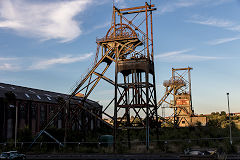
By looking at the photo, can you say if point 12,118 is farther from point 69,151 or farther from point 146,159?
point 146,159

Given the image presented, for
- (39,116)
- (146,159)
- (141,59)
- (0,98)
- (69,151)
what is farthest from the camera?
(39,116)

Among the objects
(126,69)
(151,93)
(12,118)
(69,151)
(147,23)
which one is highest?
(147,23)

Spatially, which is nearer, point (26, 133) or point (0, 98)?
point (26, 133)

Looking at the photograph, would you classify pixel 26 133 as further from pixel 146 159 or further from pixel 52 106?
pixel 52 106

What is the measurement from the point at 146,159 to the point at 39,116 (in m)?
37.1

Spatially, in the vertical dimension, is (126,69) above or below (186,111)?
above

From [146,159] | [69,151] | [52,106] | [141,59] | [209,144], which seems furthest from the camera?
[52,106]

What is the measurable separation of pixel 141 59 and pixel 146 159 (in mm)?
15377

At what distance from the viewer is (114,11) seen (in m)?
39.3

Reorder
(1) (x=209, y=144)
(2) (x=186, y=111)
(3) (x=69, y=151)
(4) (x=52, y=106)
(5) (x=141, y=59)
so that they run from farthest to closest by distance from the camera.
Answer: (2) (x=186, y=111) → (4) (x=52, y=106) → (5) (x=141, y=59) → (3) (x=69, y=151) → (1) (x=209, y=144)

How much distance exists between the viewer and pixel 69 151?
33.1 meters

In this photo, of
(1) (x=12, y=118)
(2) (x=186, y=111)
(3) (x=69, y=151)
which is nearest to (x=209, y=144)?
(3) (x=69, y=151)

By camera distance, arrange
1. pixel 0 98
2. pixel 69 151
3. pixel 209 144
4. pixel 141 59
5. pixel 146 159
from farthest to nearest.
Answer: pixel 0 98 < pixel 141 59 < pixel 69 151 < pixel 209 144 < pixel 146 159

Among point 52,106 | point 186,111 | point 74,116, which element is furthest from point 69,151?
point 186,111
